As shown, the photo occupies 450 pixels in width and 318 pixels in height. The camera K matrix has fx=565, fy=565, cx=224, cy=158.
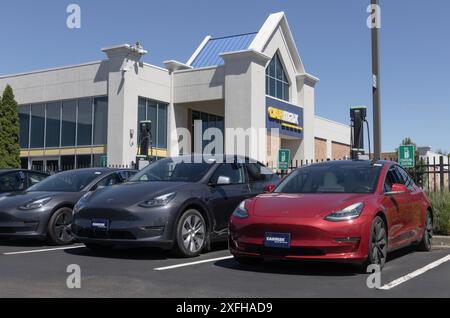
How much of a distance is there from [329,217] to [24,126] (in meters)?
31.8

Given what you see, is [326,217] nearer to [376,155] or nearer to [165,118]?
[376,155]

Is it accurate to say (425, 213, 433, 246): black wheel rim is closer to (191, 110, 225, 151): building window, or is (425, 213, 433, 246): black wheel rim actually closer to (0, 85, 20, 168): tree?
(0, 85, 20, 168): tree

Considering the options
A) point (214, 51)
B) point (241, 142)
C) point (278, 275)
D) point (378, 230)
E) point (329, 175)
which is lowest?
point (278, 275)

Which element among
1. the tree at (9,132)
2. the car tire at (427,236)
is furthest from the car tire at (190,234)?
the tree at (9,132)

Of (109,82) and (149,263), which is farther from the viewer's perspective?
(109,82)

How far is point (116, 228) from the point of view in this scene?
25.1ft

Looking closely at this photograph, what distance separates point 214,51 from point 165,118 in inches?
324

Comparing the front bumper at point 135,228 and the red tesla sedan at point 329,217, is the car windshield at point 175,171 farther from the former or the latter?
the red tesla sedan at point 329,217

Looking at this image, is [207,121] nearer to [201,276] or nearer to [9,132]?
[9,132]

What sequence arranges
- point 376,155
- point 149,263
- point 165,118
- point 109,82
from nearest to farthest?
point 149,263
point 376,155
point 109,82
point 165,118

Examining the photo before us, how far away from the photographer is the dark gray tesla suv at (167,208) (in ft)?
25.1

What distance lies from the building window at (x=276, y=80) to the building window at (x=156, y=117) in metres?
6.71

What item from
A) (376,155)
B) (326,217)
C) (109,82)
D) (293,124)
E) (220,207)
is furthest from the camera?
(293,124)

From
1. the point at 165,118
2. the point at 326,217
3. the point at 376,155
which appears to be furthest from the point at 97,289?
the point at 165,118
